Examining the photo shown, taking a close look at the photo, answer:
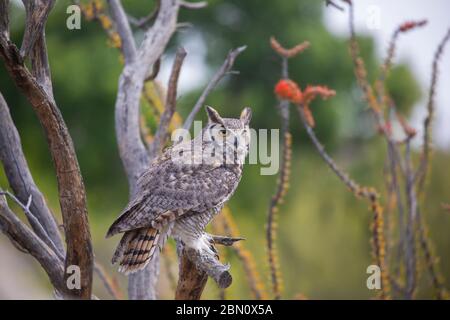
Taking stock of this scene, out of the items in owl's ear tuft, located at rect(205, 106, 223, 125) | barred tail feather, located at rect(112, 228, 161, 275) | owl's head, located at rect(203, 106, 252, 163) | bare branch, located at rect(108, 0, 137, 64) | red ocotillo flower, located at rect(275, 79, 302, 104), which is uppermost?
bare branch, located at rect(108, 0, 137, 64)

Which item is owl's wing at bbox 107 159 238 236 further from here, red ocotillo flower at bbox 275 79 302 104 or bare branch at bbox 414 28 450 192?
bare branch at bbox 414 28 450 192

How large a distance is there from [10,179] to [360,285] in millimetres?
4397

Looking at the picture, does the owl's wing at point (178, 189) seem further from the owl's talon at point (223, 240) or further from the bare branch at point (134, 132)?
the bare branch at point (134, 132)

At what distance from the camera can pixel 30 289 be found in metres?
8.79

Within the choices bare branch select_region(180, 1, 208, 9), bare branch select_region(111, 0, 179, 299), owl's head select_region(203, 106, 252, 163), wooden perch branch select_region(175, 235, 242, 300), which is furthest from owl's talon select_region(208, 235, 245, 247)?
bare branch select_region(180, 1, 208, 9)

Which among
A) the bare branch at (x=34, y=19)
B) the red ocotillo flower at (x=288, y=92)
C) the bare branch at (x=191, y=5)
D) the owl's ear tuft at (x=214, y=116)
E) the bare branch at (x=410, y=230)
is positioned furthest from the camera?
the bare branch at (x=191, y=5)

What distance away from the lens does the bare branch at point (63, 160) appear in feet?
7.04

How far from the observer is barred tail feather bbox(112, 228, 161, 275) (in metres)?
2.40

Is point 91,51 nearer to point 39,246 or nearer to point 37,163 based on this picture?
point 37,163

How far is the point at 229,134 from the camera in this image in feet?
8.26

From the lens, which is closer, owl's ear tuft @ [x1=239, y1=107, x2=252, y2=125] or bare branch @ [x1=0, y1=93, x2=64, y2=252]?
owl's ear tuft @ [x1=239, y1=107, x2=252, y2=125]

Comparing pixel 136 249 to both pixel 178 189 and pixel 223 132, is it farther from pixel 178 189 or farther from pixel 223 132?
pixel 223 132

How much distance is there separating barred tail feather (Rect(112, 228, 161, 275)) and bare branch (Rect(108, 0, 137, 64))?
1.20 m

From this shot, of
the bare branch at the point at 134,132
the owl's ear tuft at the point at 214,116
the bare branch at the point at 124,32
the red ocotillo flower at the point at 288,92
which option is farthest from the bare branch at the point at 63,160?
the bare branch at the point at 124,32
